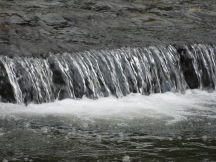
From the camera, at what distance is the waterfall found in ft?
34.8

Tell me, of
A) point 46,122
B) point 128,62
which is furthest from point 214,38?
point 46,122

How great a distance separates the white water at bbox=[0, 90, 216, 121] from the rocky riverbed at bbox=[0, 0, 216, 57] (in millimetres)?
1245

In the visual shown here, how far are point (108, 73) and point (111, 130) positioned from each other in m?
2.96

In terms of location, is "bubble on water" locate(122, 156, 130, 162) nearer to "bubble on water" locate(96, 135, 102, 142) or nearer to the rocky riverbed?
"bubble on water" locate(96, 135, 102, 142)

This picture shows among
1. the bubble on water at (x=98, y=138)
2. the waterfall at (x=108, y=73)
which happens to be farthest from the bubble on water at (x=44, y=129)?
the waterfall at (x=108, y=73)

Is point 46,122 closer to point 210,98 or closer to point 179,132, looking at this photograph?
point 179,132

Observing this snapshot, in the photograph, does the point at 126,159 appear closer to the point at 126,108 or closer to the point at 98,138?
the point at 98,138

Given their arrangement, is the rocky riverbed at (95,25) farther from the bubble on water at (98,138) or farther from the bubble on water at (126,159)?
the bubble on water at (126,159)

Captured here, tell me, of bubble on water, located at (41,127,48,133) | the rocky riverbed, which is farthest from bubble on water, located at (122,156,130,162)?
the rocky riverbed

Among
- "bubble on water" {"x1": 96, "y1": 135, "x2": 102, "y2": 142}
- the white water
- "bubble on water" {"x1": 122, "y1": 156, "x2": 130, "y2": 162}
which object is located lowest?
the white water

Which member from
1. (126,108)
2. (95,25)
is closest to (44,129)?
(126,108)

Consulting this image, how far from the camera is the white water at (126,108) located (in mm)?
9773

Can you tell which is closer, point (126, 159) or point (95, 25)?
point (126, 159)

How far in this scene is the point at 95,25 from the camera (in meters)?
13.2
